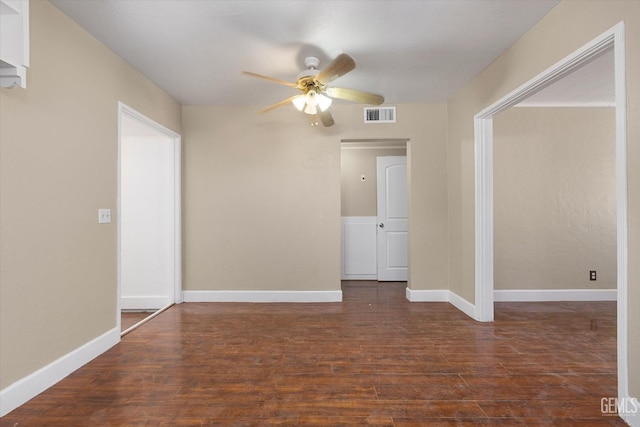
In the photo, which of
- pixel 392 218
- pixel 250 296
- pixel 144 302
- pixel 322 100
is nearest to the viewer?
pixel 322 100

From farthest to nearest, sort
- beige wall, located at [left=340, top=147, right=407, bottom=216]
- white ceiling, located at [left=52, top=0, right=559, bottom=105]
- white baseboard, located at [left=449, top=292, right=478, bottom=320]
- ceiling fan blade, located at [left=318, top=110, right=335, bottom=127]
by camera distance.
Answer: beige wall, located at [left=340, top=147, right=407, bottom=216] → white baseboard, located at [left=449, top=292, right=478, bottom=320] → ceiling fan blade, located at [left=318, top=110, right=335, bottom=127] → white ceiling, located at [left=52, top=0, right=559, bottom=105]

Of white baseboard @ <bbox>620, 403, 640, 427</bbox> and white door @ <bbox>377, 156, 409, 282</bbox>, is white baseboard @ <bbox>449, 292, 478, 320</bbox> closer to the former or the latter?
white door @ <bbox>377, 156, 409, 282</bbox>

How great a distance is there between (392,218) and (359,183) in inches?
32.1

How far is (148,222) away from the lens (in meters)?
3.69

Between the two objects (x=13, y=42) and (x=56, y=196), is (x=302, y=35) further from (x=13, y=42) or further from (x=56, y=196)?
(x=56, y=196)

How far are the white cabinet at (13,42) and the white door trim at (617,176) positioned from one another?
3126 mm

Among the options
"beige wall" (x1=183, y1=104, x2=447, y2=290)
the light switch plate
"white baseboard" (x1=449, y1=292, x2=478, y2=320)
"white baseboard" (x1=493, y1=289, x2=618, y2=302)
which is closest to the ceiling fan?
"beige wall" (x1=183, y1=104, x2=447, y2=290)

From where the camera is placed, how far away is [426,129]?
3834 mm

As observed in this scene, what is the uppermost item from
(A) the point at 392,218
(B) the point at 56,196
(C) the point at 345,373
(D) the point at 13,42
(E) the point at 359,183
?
(D) the point at 13,42

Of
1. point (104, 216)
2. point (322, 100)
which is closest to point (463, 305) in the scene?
point (322, 100)

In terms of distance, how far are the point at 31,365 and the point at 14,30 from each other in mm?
1888

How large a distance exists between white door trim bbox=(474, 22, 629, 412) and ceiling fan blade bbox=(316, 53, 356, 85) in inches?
54.0

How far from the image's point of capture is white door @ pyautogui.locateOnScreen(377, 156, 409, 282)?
193 inches

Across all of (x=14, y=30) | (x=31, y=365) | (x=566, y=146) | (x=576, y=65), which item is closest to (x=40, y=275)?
(x=31, y=365)
